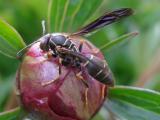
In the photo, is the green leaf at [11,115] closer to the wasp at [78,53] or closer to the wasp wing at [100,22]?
the wasp at [78,53]

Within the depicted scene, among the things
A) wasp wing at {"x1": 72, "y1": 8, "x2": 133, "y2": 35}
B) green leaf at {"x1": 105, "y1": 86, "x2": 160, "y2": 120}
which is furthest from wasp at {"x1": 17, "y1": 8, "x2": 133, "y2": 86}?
green leaf at {"x1": 105, "y1": 86, "x2": 160, "y2": 120}

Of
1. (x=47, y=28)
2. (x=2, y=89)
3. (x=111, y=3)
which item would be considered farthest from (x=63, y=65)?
(x=111, y=3)

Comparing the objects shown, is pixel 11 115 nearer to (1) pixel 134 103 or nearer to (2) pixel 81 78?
(2) pixel 81 78

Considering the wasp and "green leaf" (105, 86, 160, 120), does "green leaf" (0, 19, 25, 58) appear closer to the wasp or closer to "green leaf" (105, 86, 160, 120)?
the wasp

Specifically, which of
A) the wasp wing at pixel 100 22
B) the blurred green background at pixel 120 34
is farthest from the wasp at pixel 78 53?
the blurred green background at pixel 120 34

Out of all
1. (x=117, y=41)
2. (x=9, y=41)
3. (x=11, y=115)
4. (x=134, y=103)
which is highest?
(x=9, y=41)

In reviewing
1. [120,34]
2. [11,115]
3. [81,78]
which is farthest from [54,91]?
[120,34]
